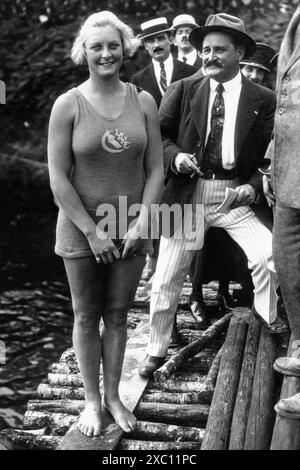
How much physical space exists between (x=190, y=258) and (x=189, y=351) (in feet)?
2.04

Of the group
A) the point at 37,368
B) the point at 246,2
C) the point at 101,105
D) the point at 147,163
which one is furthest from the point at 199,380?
the point at 246,2

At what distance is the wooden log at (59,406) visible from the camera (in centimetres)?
449

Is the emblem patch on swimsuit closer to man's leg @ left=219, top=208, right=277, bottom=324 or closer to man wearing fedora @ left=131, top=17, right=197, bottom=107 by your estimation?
man's leg @ left=219, top=208, right=277, bottom=324

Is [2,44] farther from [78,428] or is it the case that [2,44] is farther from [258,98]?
[78,428]

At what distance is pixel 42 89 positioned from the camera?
17031 mm

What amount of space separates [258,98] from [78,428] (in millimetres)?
2301

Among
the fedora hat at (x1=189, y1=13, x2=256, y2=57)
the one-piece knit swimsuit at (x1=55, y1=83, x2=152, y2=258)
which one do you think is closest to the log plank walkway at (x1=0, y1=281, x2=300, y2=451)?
the one-piece knit swimsuit at (x1=55, y1=83, x2=152, y2=258)

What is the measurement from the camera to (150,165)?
12.9 ft

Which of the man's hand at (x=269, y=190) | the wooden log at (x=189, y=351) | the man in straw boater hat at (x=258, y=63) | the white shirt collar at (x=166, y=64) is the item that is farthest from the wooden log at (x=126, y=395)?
the white shirt collar at (x=166, y=64)

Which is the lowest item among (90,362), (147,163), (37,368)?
(37,368)

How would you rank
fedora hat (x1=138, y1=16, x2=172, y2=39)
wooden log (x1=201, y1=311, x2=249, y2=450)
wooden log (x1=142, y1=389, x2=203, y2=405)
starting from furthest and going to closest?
fedora hat (x1=138, y1=16, x2=172, y2=39), wooden log (x1=142, y1=389, x2=203, y2=405), wooden log (x1=201, y1=311, x2=249, y2=450)

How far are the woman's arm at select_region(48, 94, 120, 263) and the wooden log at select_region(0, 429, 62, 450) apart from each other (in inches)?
42.2

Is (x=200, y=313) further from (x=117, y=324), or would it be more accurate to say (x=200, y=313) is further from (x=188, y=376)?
(x=117, y=324)

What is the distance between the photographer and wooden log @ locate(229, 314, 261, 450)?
3.70 metres
